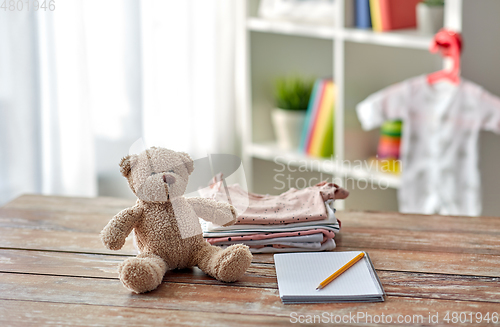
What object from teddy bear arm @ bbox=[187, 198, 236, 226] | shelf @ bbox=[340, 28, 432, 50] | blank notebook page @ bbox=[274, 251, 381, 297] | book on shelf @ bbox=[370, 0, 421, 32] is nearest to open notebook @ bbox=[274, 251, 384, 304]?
blank notebook page @ bbox=[274, 251, 381, 297]

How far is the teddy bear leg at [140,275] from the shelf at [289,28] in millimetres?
1384

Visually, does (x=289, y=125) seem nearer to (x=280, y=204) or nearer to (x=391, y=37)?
(x=391, y=37)

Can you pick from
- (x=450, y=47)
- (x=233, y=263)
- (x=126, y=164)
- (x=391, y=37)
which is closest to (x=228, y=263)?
(x=233, y=263)

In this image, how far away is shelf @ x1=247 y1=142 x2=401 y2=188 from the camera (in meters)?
2.01

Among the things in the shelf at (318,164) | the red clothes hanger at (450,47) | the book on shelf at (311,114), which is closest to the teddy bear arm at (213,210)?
the red clothes hanger at (450,47)

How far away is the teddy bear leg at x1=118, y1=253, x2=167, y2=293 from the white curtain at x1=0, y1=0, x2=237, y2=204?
4.20ft

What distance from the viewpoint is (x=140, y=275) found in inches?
32.9

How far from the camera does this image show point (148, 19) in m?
2.11

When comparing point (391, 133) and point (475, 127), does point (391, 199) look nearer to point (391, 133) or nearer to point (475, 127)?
point (391, 133)

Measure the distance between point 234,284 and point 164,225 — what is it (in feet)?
0.50

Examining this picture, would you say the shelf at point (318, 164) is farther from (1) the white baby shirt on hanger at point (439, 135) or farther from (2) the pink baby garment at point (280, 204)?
(2) the pink baby garment at point (280, 204)

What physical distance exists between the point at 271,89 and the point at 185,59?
Answer: 416 millimetres

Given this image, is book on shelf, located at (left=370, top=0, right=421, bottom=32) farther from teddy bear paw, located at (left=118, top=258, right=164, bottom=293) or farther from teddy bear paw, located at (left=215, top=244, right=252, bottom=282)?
teddy bear paw, located at (left=118, top=258, right=164, bottom=293)

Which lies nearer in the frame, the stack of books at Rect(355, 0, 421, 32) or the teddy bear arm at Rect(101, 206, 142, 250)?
the teddy bear arm at Rect(101, 206, 142, 250)
